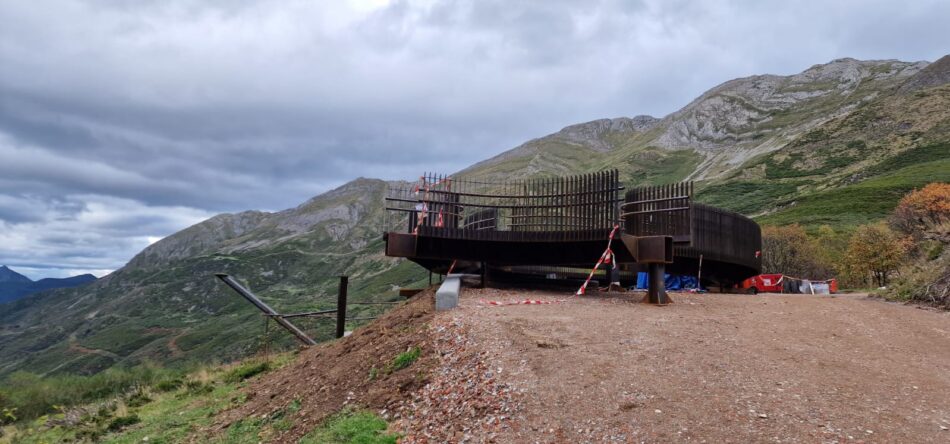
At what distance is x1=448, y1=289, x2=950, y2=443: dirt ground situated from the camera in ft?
14.1

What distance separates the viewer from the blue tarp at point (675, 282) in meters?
21.6

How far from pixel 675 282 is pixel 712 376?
18379 millimetres

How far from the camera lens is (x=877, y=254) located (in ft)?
97.7

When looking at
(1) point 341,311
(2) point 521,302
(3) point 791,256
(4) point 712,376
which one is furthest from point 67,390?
(3) point 791,256

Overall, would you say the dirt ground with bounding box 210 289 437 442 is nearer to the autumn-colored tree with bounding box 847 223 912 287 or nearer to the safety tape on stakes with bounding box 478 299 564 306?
the safety tape on stakes with bounding box 478 299 564 306

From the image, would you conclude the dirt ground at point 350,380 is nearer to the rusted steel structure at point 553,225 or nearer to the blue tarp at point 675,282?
the rusted steel structure at point 553,225

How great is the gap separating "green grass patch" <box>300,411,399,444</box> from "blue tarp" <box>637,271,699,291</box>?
1753 centimetres

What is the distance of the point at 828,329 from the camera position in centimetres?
820

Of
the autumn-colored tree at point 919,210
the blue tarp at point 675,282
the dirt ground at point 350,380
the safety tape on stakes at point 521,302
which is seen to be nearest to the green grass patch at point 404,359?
the dirt ground at point 350,380

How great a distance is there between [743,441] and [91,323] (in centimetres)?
19169

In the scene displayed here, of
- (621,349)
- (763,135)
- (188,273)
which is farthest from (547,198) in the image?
(188,273)

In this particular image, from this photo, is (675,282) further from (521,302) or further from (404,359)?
(404,359)

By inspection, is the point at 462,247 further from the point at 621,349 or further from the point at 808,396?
the point at 808,396

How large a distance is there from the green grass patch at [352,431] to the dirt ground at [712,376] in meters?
1.21
